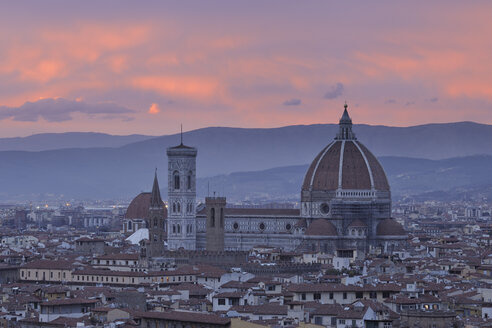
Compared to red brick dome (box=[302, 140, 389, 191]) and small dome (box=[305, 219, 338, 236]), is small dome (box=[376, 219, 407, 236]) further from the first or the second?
red brick dome (box=[302, 140, 389, 191])

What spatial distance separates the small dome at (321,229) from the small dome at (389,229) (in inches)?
164

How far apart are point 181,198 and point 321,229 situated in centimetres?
1658

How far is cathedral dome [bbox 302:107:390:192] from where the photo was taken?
140m

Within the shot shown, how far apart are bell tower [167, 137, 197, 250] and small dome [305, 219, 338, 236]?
1360 cm

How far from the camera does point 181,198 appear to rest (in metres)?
144

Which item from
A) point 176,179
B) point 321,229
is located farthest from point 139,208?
point 321,229

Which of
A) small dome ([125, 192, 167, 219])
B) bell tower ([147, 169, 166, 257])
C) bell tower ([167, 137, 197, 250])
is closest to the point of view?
bell tower ([147, 169, 166, 257])

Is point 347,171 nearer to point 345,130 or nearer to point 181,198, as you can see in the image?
point 345,130

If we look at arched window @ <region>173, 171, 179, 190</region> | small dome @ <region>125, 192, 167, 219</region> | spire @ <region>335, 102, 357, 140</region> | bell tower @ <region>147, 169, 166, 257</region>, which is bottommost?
bell tower @ <region>147, 169, 166, 257</region>

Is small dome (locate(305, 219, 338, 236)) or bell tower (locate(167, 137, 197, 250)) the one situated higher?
bell tower (locate(167, 137, 197, 250))

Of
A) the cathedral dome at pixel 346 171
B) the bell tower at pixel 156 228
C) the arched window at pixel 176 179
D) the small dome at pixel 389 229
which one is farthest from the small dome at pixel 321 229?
the arched window at pixel 176 179

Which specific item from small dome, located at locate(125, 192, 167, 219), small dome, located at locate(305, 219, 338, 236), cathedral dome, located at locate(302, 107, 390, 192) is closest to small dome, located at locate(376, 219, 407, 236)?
small dome, located at locate(305, 219, 338, 236)

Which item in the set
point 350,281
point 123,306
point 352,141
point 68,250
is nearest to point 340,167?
point 352,141

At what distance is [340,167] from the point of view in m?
141
